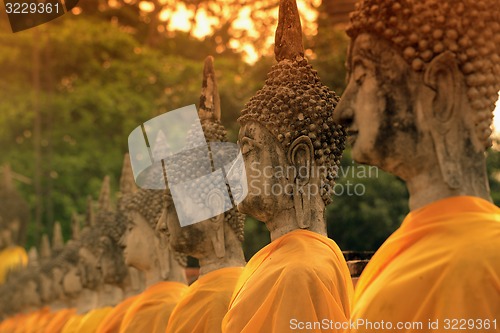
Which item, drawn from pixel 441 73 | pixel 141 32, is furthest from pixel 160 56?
pixel 441 73

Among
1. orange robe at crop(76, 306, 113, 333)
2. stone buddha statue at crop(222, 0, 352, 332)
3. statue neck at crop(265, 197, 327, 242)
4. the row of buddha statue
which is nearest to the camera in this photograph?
the row of buddha statue

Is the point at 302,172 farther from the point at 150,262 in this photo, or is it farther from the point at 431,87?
the point at 150,262

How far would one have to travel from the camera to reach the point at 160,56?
23.0 meters

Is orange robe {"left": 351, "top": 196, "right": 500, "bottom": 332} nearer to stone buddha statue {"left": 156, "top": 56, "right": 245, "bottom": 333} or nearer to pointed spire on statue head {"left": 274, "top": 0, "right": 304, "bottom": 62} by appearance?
pointed spire on statue head {"left": 274, "top": 0, "right": 304, "bottom": 62}

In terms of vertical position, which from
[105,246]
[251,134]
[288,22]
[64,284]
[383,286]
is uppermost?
[288,22]

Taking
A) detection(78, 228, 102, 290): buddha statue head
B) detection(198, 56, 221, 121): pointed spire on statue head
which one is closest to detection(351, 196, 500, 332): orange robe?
detection(198, 56, 221, 121): pointed spire on statue head

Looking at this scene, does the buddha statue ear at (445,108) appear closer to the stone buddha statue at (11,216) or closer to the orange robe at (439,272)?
the orange robe at (439,272)

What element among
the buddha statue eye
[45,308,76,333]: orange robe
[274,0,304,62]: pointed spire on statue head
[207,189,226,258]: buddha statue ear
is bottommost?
[45,308,76,333]: orange robe

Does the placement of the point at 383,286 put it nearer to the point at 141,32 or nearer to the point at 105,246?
the point at 105,246

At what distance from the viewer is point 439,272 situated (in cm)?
364

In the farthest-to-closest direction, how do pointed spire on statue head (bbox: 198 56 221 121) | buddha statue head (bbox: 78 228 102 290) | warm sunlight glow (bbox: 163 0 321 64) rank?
buddha statue head (bbox: 78 228 102 290) → warm sunlight glow (bbox: 163 0 321 64) → pointed spire on statue head (bbox: 198 56 221 121)

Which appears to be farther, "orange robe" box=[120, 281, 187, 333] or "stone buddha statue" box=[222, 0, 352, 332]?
"orange robe" box=[120, 281, 187, 333]

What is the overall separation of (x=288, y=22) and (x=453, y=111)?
222 cm

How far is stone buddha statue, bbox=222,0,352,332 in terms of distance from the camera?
539 centimetres
